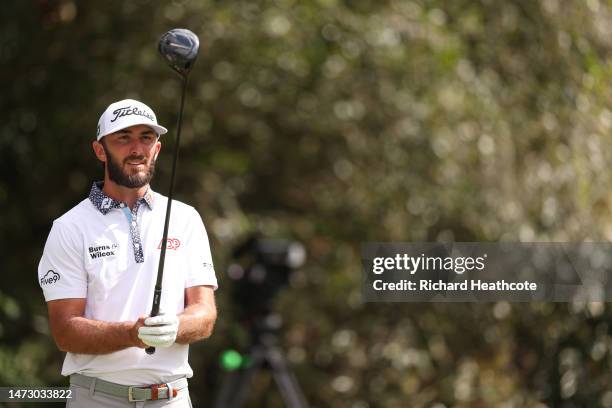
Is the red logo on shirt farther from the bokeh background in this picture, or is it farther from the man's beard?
the bokeh background

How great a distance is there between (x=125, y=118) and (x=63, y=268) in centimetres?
37

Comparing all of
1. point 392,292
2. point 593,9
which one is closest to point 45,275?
point 392,292

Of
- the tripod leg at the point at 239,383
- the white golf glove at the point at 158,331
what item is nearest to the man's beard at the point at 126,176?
the white golf glove at the point at 158,331

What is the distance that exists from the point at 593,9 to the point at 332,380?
115 inches

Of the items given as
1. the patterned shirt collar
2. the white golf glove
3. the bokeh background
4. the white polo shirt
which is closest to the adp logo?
the white polo shirt

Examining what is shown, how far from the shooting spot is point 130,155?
8.75ft

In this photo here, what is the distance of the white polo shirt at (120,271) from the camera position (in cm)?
258

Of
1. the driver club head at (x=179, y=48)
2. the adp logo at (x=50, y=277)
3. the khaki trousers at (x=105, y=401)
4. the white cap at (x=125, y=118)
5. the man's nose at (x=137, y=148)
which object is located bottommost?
the khaki trousers at (x=105, y=401)

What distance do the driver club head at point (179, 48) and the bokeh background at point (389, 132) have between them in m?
4.17

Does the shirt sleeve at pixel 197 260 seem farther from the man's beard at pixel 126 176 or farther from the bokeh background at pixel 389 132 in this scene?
the bokeh background at pixel 389 132

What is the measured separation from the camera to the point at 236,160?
7.65m

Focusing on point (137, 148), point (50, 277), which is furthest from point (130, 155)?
point (50, 277)

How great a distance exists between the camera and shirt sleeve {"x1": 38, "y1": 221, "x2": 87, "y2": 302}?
257 cm

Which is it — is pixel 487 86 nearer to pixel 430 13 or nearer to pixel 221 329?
pixel 430 13
